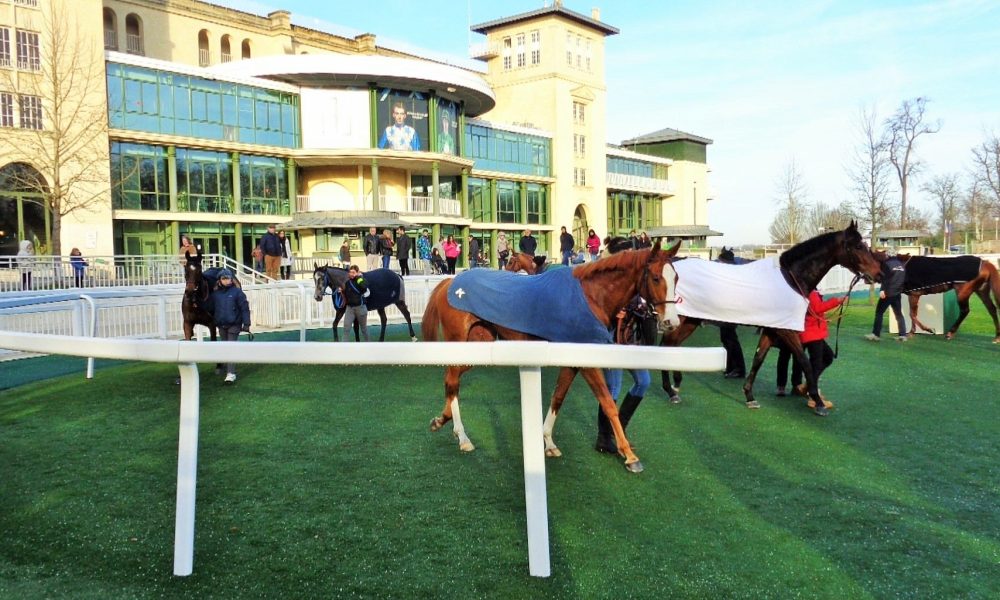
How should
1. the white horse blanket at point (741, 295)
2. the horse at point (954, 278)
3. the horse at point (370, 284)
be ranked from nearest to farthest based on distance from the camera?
1. the white horse blanket at point (741, 295)
2. the horse at point (370, 284)
3. the horse at point (954, 278)

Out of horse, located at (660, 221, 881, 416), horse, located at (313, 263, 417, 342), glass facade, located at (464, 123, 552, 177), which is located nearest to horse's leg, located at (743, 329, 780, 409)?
horse, located at (660, 221, 881, 416)

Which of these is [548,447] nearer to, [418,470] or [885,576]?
[418,470]

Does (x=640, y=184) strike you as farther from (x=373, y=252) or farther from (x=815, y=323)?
(x=815, y=323)

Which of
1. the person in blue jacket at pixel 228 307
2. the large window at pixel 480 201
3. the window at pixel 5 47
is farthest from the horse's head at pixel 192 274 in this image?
the large window at pixel 480 201

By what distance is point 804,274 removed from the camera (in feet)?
26.5

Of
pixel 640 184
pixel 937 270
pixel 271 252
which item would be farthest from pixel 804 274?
pixel 640 184

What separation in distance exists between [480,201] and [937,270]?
115ft

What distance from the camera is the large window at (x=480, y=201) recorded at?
4619 centimetres

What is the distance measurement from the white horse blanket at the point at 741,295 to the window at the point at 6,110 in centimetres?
2949

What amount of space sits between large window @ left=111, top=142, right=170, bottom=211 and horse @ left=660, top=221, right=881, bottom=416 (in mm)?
28741

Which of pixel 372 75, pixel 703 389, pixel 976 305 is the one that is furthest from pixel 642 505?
pixel 372 75

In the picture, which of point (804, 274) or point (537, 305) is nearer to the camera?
point (537, 305)

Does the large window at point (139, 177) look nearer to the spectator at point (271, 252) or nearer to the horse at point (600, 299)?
the spectator at point (271, 252)

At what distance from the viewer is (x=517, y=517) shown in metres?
4.40
